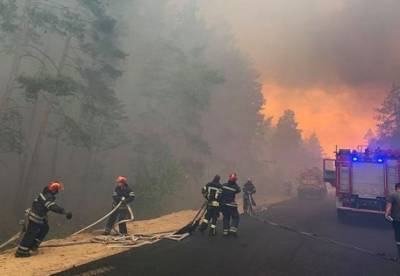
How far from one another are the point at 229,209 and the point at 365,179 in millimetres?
7415

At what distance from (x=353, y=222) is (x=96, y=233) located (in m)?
10.5

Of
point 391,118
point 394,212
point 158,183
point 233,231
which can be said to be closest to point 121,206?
point 233,231

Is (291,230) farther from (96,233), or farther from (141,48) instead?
(141,48)

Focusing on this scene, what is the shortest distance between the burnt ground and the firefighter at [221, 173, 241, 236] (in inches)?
14.2

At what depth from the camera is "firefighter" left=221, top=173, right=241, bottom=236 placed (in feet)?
39.8

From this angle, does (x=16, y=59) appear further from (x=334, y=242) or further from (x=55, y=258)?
(x=334, y=242)

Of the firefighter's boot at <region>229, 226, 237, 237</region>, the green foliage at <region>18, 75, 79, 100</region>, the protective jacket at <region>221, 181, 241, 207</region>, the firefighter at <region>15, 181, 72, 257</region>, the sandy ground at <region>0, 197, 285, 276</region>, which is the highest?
the green foliage at <region>18, 75, 79, 100</region>

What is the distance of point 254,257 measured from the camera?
935 centimetres

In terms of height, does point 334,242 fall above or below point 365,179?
below

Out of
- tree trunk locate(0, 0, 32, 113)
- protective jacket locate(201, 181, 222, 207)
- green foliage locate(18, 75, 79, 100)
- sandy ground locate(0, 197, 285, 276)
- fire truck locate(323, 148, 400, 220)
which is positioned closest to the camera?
sandy ground locate(0, 197, 285, 276)

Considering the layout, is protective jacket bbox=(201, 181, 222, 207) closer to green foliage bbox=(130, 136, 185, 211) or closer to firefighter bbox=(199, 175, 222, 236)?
firefighter bbox=(199, 175, 222, 236)

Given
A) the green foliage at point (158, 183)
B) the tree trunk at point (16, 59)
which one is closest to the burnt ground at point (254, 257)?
the green foliage at point (158, 183)

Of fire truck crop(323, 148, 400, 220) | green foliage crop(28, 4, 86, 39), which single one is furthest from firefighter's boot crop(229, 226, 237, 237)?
green foliage crop(28, 4, 86, 39)

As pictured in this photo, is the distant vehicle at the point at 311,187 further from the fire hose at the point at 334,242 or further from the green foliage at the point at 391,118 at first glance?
the green foliage at the point at 391,118
